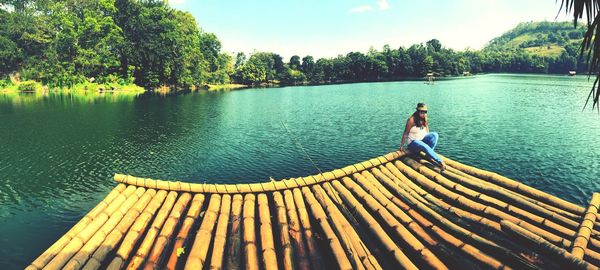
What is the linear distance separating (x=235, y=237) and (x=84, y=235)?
13.7ft

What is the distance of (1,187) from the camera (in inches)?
762

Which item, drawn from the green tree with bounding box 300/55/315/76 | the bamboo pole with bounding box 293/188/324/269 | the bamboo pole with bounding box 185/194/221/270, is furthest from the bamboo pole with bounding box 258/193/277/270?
the green tree with bounding box 300/55/315/76

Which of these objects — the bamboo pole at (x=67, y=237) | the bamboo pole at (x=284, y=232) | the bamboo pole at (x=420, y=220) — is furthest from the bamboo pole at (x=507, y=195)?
the bamboo pole at (x=67, y=237)

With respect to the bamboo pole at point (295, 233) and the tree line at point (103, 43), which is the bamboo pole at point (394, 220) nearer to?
the bamboo pole at point (295, 233)

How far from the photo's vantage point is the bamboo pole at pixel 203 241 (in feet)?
24.8

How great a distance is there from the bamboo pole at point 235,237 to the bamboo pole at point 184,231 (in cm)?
123

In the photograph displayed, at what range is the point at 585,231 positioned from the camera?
25.6ft

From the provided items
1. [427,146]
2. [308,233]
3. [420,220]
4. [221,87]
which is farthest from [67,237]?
[221,87]

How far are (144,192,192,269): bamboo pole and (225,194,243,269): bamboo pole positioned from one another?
5.67ft

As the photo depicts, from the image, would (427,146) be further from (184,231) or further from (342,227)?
(184,231)

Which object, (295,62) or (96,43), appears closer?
(96,43)

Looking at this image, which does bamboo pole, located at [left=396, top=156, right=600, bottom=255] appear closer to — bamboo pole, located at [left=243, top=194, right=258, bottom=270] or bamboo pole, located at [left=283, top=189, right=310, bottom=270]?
bamboo pole, located at [left=283, top=189, right=310, bottom=270]

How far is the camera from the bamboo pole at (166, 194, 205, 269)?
8039 mm

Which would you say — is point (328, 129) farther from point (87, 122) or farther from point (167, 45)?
point (167, 45)
